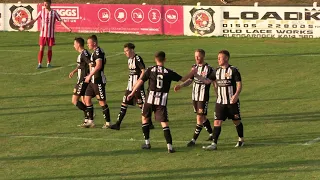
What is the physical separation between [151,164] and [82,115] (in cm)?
637

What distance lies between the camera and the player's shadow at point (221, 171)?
1709 centimetres

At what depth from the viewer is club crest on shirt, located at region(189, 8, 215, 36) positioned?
45.1 metres

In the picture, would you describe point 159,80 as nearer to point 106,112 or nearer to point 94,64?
point 106,112

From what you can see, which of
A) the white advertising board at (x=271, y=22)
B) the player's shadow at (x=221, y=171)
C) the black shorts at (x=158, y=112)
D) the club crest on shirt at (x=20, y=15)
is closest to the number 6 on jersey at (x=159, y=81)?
the black shorts at (x=158, y=112)

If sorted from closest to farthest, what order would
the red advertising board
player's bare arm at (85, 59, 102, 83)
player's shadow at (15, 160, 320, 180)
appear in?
player's shadow at (15, 160, 320, 180) < player's bare arm at (85, 59, 102, 83) < the red advertising board

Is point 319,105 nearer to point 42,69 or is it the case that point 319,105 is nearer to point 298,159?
point 298,159

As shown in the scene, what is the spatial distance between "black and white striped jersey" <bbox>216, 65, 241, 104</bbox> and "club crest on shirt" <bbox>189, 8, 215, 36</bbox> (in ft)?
84.5

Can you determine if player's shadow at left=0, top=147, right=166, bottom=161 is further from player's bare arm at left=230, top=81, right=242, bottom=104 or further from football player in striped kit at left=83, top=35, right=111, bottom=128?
football player in striped kit at left=83, top=35, right=111, bottom=128

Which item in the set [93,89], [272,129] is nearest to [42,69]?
[93,89]

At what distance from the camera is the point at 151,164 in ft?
59.6

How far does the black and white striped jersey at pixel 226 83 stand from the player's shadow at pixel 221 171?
2.02m

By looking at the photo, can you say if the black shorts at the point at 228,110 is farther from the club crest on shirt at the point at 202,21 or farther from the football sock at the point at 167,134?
the club crest on shirt at the point at 202,21

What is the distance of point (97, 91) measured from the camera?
73.4 ft

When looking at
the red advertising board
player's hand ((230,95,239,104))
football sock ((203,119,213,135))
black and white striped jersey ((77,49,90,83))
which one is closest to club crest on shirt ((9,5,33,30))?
the red advertising board
